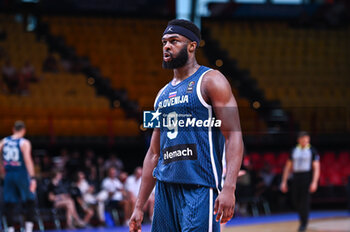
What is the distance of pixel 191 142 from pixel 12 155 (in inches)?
260

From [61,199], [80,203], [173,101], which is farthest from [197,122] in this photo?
[80,203]

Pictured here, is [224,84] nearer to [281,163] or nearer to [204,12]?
[281,163]

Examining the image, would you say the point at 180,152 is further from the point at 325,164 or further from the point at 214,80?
the point at 325,164

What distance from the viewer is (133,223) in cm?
387

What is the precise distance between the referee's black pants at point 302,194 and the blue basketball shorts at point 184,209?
310 inches

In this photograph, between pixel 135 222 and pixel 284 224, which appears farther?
pixel 284 224

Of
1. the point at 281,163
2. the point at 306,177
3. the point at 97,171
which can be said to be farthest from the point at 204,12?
the point at 306,177

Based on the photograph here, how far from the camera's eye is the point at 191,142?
3598mm

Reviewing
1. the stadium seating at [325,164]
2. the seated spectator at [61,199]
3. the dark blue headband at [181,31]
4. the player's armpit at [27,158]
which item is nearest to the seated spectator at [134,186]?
the seated spectator at [61,199]

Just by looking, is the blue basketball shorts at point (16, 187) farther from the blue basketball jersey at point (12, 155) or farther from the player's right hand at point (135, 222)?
the player's right hand at point (135, 222)

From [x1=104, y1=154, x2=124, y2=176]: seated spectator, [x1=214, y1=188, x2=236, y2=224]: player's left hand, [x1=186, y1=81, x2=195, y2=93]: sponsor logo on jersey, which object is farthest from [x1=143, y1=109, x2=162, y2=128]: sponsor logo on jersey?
[x1=104, y1=154, x2=124, y2=176]: seated spectator

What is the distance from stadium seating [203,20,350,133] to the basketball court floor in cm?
430

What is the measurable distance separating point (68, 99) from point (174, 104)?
1473 cm

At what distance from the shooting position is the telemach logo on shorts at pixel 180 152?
3.59 meters
